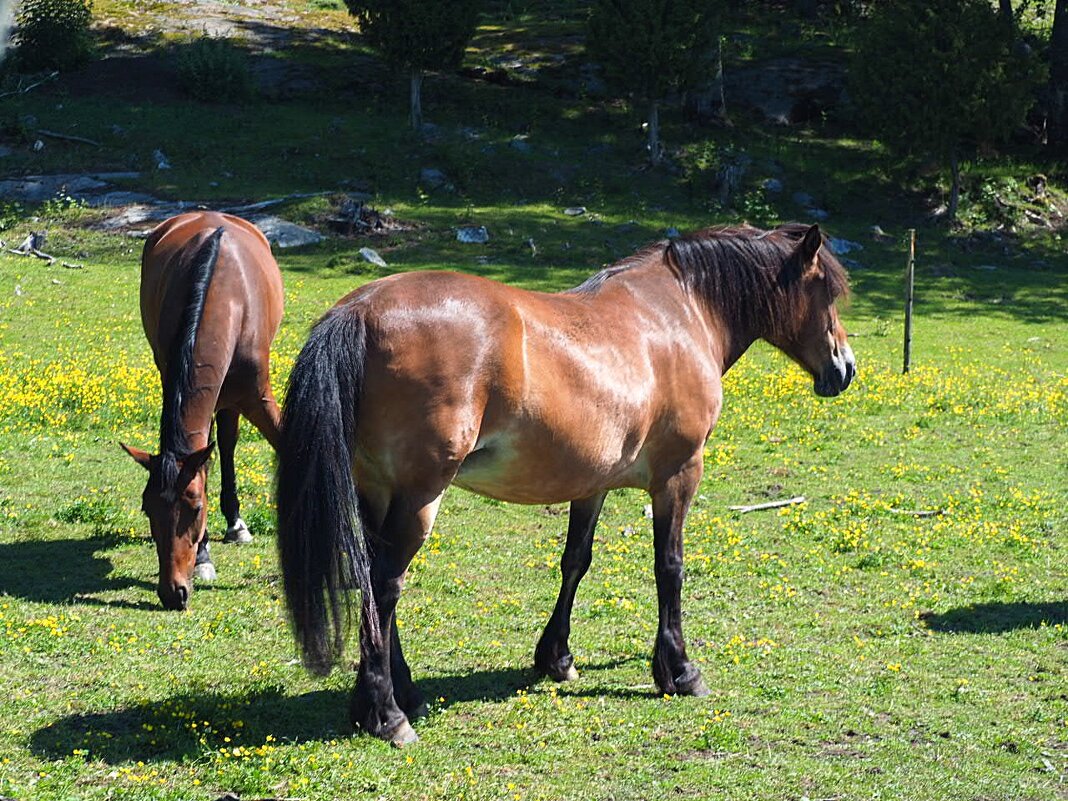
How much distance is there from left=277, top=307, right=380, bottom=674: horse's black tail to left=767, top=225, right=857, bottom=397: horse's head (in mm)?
3282

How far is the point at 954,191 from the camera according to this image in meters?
29.9

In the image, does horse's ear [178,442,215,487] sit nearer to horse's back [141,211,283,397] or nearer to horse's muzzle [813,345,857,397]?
horse's back [141,211,283,397]

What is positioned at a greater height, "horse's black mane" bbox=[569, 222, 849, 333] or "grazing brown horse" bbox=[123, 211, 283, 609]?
"horse's black mane" bbox=[569, 222, 849, 333]

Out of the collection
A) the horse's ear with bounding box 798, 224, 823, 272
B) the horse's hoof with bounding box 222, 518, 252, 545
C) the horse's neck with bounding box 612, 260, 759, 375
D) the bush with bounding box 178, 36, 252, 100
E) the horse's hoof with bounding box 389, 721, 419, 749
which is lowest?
the horse's hoof with bounding box 222, 518, 252, 545

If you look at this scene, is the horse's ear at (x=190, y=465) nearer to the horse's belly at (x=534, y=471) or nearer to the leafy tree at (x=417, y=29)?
the horse's belly at (x=534, y=471)

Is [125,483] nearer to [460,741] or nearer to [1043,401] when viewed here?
[460,741]

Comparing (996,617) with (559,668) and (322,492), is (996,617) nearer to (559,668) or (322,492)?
(559,668)

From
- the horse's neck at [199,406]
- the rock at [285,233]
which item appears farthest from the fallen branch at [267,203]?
the horse's neck at [199,406]

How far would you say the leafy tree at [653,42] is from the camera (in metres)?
29.2

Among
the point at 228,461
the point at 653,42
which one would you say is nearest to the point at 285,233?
the point at 653,42

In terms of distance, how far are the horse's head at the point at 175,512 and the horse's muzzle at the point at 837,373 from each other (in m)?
4.10

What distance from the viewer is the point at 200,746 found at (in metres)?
5.91

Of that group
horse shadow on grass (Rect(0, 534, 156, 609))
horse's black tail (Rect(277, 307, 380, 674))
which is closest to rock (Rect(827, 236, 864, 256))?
horse shadow on grass (Rect(0, 534, 156, 609))

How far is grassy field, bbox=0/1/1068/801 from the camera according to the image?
19.6 ft
